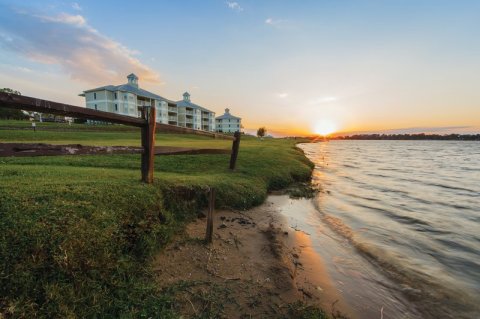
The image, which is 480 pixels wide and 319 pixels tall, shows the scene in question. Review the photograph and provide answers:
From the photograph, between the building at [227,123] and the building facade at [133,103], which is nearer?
the building facade at [133,103]

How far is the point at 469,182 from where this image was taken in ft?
45.3

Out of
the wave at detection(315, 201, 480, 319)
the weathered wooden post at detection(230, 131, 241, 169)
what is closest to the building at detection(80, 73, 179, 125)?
the weathered wooden post at detection(230, 131, 241, 169)

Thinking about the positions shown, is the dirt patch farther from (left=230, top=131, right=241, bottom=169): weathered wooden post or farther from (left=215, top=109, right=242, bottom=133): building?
(left=215, top=109, right=242, bottom=133): building

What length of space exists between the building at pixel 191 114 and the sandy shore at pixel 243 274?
67694 mm

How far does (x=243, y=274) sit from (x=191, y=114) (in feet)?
248

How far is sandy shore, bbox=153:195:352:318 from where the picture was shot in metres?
2.99

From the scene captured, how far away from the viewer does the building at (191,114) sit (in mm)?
73312

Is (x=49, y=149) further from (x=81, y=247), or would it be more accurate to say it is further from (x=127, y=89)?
(x=127, y=89)

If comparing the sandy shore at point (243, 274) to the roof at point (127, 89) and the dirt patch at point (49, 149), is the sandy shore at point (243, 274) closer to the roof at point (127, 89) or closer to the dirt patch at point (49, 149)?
the dirt patch at point (49, 149)

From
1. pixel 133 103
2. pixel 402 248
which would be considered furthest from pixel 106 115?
pixel 133 103

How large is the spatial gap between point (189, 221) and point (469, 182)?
16815mm

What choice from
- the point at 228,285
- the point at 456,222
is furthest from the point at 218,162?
the point at 456,222

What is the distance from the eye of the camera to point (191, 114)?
75.8 m

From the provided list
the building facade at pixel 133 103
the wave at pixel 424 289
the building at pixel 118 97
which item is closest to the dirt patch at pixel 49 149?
the wave at pixel 424 289
